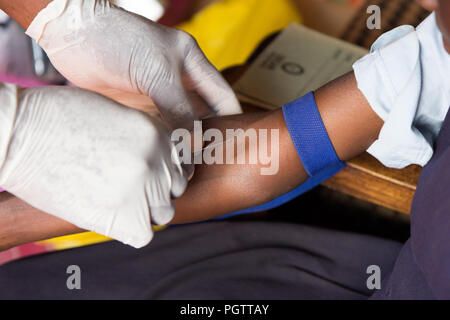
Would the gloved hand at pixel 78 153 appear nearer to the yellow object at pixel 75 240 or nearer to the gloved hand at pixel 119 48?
the gloved hand at pixel 119 48

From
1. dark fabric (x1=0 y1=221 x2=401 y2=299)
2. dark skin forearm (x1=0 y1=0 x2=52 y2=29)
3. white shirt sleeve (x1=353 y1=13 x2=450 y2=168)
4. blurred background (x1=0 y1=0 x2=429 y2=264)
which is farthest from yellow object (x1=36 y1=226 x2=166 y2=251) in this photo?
white shirt sleeve (x1=353 y1=13 x2=450 y2=168)

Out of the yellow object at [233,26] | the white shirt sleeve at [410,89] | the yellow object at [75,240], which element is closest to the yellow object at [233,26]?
the yellow object at [233,26]

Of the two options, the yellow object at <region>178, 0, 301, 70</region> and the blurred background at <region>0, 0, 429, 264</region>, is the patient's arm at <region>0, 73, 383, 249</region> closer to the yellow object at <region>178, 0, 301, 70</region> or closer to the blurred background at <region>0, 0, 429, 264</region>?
the blurred background at <region>0, 0, 429, 264</region>

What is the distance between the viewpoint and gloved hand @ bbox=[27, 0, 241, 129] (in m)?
0.74

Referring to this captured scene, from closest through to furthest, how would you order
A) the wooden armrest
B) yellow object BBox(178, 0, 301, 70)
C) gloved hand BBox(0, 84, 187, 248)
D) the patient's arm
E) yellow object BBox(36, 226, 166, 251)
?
gloved hand BBox(0, 84, 187, 248) → the patient's arm → the wooden armrest → yellow object BBox(36, 226, 166, 251) → yellow object BBox(178, 0, 301, 70)

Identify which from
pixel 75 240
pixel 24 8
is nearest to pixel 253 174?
pixel 24 8

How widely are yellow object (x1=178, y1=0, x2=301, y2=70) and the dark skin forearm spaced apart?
77 cm

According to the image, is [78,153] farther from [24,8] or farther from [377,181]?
[377,181]

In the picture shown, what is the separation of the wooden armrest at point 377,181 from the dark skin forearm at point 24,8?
0.60 metres

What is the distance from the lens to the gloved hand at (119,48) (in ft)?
2.42
